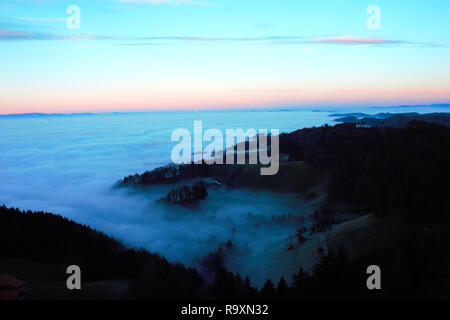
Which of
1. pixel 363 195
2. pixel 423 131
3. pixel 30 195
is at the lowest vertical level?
pixel 30 195

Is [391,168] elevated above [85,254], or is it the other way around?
[391,168]

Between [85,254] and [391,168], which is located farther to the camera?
[391,168]

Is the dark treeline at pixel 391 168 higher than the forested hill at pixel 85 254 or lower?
higher

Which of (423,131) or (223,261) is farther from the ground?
(423,131)

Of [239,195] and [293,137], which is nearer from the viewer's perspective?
[239,195]

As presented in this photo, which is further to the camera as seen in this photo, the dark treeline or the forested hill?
the dark treeline

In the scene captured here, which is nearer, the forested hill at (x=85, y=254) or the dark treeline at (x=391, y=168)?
the forested hill at (x=85, y=254)
